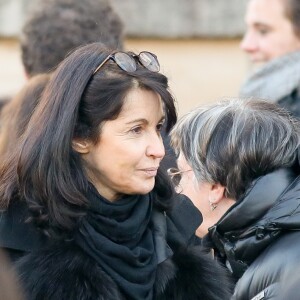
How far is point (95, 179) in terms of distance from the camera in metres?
3.36

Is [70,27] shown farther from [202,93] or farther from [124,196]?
[202,93]

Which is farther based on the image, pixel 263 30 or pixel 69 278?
pixel 263 30

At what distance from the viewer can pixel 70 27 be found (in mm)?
4605

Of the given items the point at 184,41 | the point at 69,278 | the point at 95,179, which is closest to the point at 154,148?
the point at 95,179

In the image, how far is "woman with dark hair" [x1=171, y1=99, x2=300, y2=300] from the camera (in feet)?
10.3

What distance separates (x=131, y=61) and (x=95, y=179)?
1.17 feet

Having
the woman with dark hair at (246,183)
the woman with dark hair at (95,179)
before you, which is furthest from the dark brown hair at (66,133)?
the woman with dark hair at (246,183)

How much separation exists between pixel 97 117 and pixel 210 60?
167 inches

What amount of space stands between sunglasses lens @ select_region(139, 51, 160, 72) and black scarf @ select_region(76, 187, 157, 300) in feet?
1.30

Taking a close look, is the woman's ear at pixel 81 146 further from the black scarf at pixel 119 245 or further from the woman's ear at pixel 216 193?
the woman's ear at pixel 216 193

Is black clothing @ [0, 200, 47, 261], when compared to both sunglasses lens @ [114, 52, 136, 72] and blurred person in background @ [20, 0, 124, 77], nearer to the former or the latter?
sunglasses lens @ [114, 52, 136, 72]

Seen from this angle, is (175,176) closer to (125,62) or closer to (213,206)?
(213,206)

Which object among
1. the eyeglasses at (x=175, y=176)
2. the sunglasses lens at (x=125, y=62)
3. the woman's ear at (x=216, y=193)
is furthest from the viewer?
the eyeglasses at (x=175, y=176)

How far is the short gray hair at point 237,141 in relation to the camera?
3.41 metres
